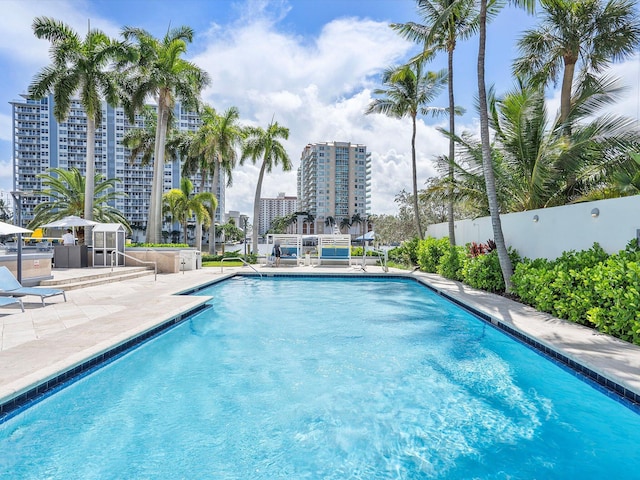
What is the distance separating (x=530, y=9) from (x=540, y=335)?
8228 millimetres

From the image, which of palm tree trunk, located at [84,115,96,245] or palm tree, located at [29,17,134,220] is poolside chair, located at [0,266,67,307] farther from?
palm tree, located at [29,17,134,220]

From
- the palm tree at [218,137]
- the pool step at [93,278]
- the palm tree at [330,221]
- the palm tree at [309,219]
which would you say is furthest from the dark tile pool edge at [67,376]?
the palm tree at [309,219]

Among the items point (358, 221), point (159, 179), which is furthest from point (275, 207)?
point (159, 179)

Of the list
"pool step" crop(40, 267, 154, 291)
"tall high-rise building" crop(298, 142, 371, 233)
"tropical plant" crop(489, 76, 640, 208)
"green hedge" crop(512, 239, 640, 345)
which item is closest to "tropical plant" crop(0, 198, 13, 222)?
"tall high-rise building" crop(298, 142, 371, 233)

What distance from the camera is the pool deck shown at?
418 centimetres

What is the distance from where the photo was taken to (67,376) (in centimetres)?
438

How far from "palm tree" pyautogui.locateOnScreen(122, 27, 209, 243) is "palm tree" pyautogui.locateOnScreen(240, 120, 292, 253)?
16.4 ft

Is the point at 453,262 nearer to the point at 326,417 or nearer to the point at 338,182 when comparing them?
the point at 326,417

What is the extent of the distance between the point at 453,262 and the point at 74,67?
18.1 metres

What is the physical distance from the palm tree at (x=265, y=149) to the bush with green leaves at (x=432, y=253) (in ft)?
37.2

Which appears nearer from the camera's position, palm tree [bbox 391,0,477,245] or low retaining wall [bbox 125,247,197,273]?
palm tree [bbox 391,0,477,245]

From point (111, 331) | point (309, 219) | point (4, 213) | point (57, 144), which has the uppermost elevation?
point (57, 144)

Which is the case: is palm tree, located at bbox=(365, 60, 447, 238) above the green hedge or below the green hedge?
above

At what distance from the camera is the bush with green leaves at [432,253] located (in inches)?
594
